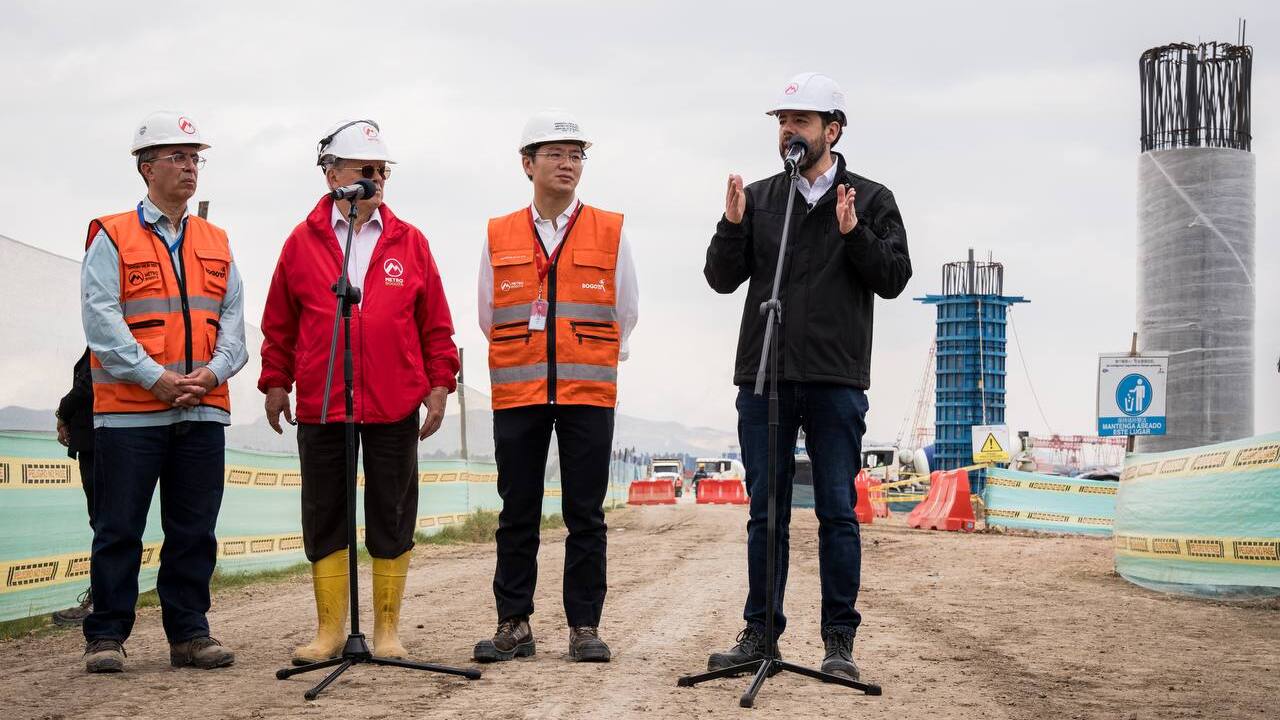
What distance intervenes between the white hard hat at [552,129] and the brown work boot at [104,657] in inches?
114

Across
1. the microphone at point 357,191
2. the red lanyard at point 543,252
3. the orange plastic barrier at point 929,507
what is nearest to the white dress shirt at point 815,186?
the red lanyard at point 543,252

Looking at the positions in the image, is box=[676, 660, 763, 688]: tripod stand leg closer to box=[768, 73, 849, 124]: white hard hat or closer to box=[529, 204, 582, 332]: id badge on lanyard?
box=[529, 204, 582, 332]: id badge on lanyard

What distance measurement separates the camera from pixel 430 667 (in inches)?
223

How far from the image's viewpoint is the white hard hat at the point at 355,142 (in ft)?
20.4

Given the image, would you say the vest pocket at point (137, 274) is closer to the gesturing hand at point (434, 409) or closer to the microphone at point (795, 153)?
the gesturing hand at point (434, 409)

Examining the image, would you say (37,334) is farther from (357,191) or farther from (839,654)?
(839,654)

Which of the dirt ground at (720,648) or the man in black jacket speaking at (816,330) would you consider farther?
the man in black jacket speaking at (816,330)

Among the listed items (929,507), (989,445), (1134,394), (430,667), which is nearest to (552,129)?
(430,667)

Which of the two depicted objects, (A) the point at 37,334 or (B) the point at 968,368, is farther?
(B) the point at 968,368

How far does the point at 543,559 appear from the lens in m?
15.3

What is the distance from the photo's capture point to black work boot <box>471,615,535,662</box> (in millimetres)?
6207

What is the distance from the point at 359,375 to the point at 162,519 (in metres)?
1.12

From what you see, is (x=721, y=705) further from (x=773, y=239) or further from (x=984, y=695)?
(x=773, y=239)

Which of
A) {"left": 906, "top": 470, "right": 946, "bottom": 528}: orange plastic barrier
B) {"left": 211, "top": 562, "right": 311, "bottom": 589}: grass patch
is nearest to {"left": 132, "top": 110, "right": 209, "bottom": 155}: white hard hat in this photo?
{"left": 211, "top": 562, "right": 311, "bottom": 589}: grass patch
